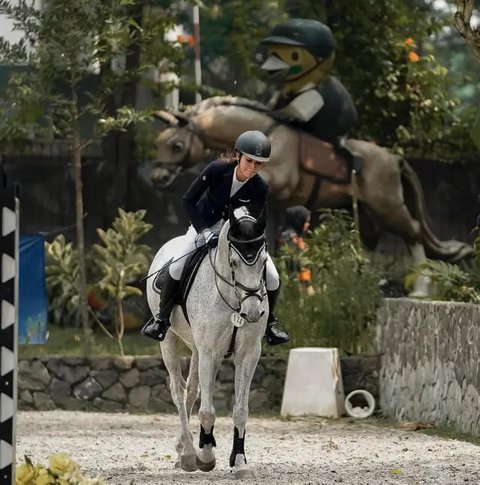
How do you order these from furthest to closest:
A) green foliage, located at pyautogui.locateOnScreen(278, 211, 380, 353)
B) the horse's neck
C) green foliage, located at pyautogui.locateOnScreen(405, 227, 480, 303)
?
the horse's neck → green foliage, located at pyautogui.locateOnScreen(278, 211, 380, 353) → green foliage, located at pyautogui.locateOnScreen(405, 227, 480, 303)

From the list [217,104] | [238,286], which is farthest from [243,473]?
[217,104]

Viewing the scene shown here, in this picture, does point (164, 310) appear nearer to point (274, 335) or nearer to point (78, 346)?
point (274, 335)

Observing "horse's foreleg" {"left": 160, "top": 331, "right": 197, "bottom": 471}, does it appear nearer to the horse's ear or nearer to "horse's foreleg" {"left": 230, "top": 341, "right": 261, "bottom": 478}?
"horse's foreleg" {"left": 230, "top": 341, "right": 261, "bottom": 478}

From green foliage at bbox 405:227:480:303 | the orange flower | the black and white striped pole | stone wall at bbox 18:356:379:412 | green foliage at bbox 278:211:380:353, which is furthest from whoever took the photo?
the orange flower

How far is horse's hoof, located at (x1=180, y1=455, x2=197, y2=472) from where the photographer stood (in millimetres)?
13461

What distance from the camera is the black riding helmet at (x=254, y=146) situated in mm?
12742

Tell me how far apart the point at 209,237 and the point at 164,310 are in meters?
0.78

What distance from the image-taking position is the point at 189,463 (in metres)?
13.5

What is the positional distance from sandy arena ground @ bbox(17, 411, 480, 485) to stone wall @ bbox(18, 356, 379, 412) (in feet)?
1.22

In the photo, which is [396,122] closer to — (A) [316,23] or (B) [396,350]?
(A) [316,23]

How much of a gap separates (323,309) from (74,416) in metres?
3.15

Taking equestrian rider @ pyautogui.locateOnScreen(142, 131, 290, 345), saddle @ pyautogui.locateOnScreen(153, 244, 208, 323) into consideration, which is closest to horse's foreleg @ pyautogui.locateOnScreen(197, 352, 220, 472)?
saddle @ pyautogui.locateOnScreen(153, 244, 208, 323)

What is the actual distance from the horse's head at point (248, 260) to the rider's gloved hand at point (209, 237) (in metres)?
0.74

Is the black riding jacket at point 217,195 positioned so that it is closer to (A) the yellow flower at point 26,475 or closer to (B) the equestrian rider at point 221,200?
(B) the equestrian rider at point 221,200
